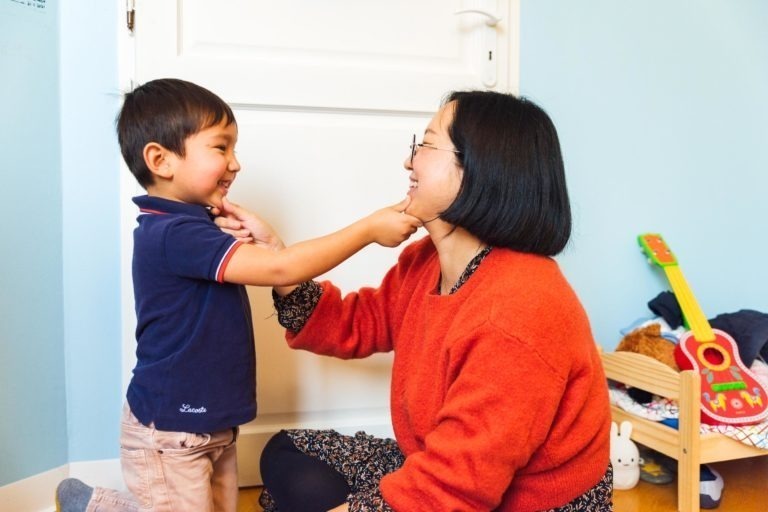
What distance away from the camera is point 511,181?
85cm

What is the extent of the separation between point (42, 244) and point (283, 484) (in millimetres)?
730

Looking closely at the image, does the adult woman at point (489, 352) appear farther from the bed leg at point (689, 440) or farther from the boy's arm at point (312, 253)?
the bed leg at point (689, 440)

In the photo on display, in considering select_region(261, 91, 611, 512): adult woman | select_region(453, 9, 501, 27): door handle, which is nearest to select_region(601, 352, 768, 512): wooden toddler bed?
select_region(261, 91, 611, 512): adult woman

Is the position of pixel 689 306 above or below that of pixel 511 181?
below

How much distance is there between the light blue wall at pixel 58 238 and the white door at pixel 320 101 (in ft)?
0.35

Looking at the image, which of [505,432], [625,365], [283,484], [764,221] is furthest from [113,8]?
[764,221]

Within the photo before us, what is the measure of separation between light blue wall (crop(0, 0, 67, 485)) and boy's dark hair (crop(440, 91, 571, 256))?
91cm

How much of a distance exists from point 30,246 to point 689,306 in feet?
5.25

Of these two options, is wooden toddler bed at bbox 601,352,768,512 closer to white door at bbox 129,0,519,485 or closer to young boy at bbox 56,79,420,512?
white door at bbox 129,0,519,485

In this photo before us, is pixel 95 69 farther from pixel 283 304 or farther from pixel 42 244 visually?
pixel 283 304

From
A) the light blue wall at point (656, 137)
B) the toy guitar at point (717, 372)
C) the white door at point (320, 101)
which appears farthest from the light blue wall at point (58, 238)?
the toy guitar at point (717, 372)

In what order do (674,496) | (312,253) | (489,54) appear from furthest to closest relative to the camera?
(489,54) → (674,496) → (312,253)

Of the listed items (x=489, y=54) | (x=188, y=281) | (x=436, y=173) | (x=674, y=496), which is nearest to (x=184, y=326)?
(x=188, y=281)

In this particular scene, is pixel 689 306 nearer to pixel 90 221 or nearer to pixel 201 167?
pixel 201 167
